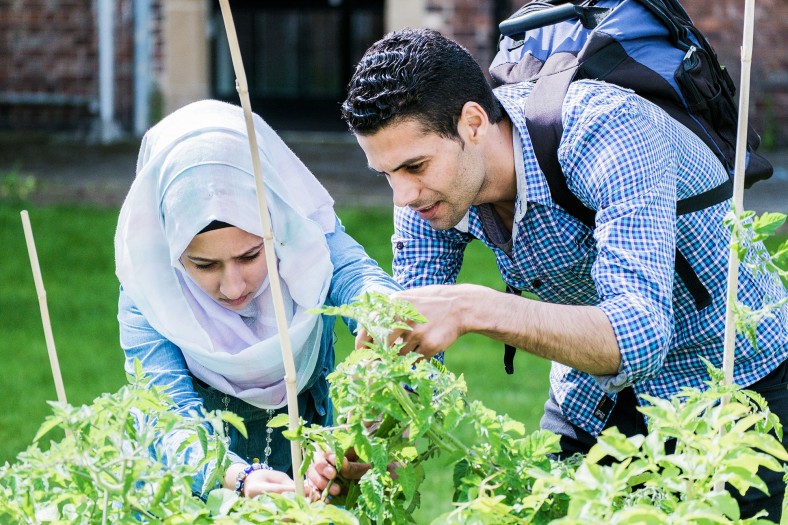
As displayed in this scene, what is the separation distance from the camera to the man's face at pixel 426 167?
7.18ft

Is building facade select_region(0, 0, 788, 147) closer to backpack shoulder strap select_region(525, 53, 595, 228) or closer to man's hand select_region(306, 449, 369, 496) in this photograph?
backpack shoulder strap select_region(525, 53, 595, 228)

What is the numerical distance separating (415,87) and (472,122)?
0.14 metres

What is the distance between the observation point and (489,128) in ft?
7.55

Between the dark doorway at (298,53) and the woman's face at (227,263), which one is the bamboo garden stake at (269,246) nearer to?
the woman's face at (227,263)

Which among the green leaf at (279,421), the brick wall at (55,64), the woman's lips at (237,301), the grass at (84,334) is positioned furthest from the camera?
the brick wall at (55,64)

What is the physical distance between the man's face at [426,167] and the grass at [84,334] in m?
2.08

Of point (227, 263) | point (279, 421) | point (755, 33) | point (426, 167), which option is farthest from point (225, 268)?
point (755, 33)

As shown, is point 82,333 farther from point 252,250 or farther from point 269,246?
point 269,246

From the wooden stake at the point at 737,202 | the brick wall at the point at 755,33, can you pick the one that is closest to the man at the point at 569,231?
the wooden stake at the point at 737,202

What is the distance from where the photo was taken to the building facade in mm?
10578

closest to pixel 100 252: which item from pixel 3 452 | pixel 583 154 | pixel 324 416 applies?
pixel 3 452

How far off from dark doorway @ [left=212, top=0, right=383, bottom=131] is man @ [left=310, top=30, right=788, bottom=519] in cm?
919

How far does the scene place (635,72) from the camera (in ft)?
7.59

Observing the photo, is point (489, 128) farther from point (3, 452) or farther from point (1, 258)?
point (1, 258)
